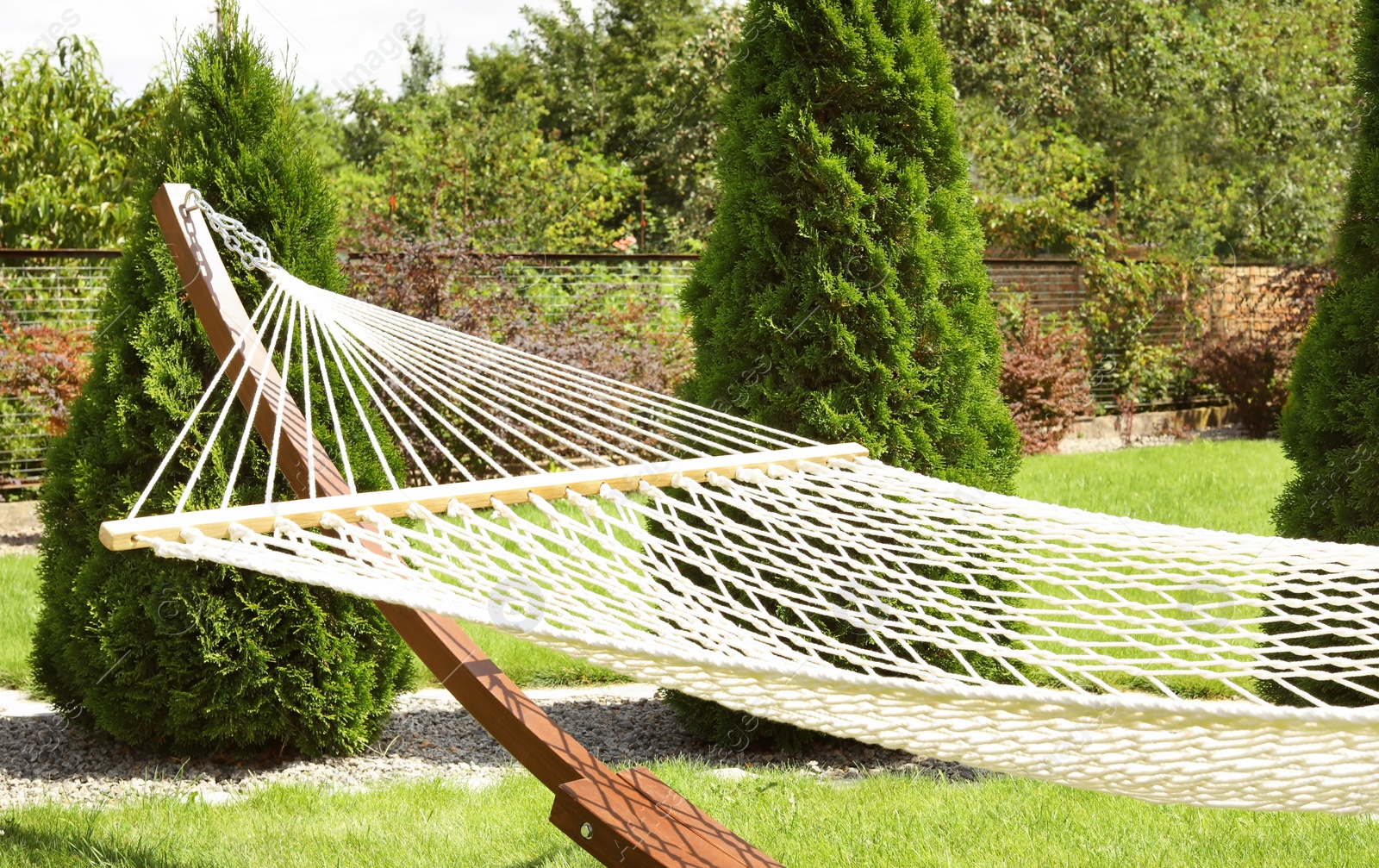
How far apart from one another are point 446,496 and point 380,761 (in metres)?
1.26

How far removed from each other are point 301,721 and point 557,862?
0.98 meters

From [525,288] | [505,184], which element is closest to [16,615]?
[525,288]

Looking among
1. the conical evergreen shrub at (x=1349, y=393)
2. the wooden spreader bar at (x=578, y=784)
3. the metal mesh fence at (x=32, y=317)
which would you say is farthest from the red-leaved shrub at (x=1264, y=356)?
the wooden spreader bar at (x=578, y=784)

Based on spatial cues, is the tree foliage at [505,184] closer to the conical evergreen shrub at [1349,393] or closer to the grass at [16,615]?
the grass at [16,615]

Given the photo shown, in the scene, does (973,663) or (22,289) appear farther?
(22,289)

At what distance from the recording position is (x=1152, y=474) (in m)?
6.76

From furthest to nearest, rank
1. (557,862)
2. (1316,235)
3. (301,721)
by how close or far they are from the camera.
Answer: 1. (1316,235)
2. (301,721)
3. (557,862)

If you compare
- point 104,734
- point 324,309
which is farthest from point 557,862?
point 104,734

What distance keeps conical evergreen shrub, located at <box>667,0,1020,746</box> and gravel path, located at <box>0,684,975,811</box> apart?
18 centimetres

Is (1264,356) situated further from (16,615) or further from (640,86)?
(640,86)

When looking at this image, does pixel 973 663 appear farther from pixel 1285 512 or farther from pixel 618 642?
Answer: pixel 618 642

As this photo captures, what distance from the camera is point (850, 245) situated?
303cm

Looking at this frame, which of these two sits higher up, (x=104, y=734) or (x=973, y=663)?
(x=973, y=663)

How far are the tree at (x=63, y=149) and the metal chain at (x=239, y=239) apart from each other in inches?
206
